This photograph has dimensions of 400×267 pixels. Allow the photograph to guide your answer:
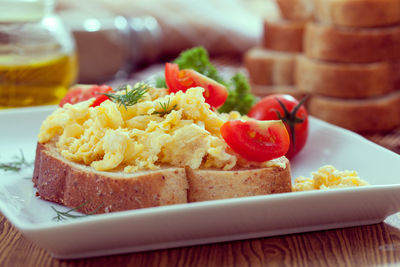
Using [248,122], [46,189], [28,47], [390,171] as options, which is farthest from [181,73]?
[28,47]

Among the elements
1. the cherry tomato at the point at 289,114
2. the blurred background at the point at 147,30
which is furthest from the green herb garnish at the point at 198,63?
the blurred background at the point at 147,30

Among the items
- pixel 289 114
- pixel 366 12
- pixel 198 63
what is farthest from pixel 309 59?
pixel 289 114

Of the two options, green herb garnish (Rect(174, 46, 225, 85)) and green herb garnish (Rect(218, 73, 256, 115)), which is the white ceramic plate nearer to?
green herb garnish (Rect(218, 73, 256, 115))

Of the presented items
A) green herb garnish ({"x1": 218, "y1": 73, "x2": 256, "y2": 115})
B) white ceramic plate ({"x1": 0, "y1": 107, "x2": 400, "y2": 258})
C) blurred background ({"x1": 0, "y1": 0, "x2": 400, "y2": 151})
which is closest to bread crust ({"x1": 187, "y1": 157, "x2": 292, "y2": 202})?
white ceramic plate ({"x1": 0, "y1": 107, "x2": 400, "y2": 258})

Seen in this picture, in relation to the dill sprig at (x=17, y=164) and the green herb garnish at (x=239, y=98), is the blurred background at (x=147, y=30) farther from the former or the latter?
the dill sprig at (x=17, y=164)

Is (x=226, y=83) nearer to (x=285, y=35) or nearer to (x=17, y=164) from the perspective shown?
(x=17, y=164)
